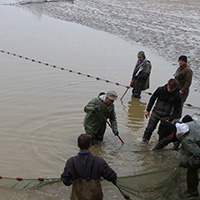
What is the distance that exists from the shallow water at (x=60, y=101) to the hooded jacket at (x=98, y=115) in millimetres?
591

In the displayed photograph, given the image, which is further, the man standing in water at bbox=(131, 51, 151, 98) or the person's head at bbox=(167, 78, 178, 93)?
the man standing in water at bbox=(131, 51, 151, 98)

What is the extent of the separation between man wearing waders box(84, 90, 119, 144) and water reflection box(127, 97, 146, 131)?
185 cm

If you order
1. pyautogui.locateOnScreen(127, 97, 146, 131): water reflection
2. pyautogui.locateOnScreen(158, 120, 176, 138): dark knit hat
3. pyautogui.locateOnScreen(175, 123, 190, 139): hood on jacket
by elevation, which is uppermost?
pyautogui.locateOnScreen(175, 123, 190, 139): hood on jacket

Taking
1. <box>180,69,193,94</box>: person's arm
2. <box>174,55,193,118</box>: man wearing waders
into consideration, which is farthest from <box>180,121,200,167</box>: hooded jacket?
<box>180,69,193,94</box>: person's arm

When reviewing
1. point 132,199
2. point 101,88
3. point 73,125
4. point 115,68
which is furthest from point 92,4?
point 132,199

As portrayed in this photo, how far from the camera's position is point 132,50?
16375 millimetres

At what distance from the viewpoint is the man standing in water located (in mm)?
9500

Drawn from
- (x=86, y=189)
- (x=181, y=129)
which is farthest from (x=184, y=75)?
(x=86, y=189)

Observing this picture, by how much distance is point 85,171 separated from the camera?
3998 millimetres

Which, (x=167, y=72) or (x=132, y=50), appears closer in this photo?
(x=167, y=72)

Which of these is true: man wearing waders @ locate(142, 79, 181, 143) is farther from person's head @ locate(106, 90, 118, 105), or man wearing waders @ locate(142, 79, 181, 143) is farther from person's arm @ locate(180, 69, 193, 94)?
person's arm @ locate(180, 69, 193, 94)

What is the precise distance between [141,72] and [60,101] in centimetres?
264

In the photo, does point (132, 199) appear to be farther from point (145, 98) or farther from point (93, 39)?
point (93, 39)

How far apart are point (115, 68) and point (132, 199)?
29.3 feet
